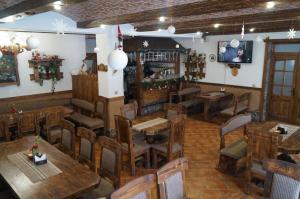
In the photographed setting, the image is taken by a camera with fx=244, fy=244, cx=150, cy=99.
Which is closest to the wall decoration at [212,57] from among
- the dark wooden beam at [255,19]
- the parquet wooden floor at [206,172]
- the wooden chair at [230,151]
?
the parquet wooden floor at [206,172]

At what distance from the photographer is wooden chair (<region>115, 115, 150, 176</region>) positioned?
423cm

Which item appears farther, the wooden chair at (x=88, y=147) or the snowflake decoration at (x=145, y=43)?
the snowflake decoration at (x=145, y=43)

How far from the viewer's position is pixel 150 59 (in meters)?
8.58

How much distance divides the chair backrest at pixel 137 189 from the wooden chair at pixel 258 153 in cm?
197

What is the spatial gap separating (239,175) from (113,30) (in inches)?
170

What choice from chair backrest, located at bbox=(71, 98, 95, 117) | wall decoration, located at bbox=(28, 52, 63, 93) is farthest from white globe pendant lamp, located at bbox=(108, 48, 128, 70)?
wall decoration, located at bbox=(28, 52, 63, 93)

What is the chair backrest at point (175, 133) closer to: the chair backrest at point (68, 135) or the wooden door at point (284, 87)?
the chair backrest at point (68, 135)

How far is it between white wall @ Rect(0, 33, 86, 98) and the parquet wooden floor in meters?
4.03

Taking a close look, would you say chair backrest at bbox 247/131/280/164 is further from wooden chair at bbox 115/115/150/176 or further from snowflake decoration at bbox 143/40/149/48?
snowflake decoration at bbox 143/40/149/48

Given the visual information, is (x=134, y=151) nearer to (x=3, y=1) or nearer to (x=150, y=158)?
(x=150, y=158)

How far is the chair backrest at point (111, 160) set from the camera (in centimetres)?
299

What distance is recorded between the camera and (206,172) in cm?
457

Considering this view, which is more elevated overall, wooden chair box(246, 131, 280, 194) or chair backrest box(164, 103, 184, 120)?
chair backrest box(164, 103, 184, 120)

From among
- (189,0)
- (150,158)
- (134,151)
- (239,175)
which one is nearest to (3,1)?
(189,0)
